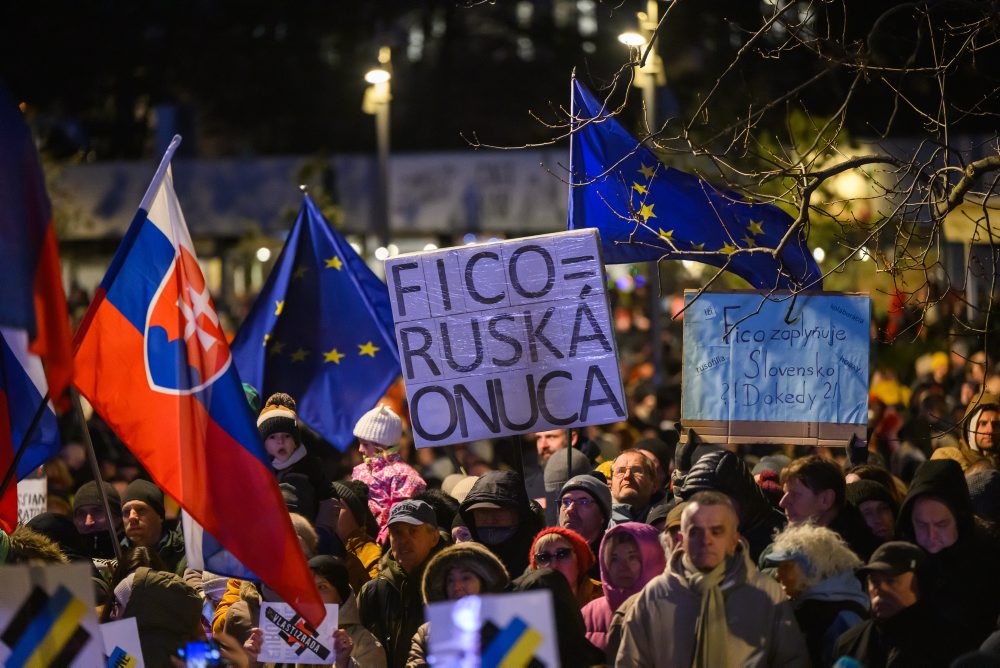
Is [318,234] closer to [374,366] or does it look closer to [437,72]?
[374,366]

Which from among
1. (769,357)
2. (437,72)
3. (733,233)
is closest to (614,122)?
(733,233)

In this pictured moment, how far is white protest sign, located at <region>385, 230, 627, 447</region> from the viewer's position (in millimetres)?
7770

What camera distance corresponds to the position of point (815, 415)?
8.47 meters

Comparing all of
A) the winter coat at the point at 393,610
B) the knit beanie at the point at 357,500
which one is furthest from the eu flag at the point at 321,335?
the winter coat at the point at 393,610

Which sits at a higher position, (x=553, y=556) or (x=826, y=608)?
(x=553, y=556)

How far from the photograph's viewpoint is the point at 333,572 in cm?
657

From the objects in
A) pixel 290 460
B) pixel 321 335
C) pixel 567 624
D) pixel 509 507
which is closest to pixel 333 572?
pixel 509 507

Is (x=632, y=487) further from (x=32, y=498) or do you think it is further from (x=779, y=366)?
(x=32, y=498)

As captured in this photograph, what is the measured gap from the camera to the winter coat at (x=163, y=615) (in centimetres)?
613

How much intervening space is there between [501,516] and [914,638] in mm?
2348

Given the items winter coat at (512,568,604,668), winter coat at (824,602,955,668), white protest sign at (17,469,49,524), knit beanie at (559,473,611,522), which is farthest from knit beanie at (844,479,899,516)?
white protest sign at (17,469,49,524)

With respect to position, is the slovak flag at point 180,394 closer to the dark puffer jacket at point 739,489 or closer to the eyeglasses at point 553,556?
the eyeglasses at point 553,556

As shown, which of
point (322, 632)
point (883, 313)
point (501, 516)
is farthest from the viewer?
point (883, 313)

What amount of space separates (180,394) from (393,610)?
4.28ft
